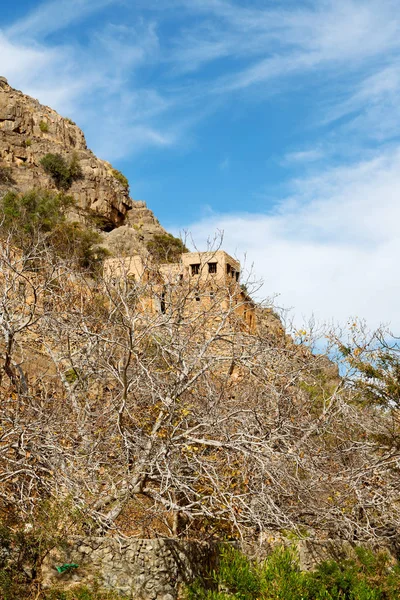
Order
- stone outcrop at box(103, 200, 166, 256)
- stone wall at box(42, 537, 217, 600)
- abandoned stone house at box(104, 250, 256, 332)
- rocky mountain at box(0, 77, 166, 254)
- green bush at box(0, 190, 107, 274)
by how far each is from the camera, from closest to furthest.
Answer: stone wall at box(42, 537, 217, 600)
abandoned stone house at box(104, 250, 256, 332)
green bush at box(0, 190, 107, 274)
stone outcrop at box(103, 200, 166, 256)
rocky mountain at box(0, 77, 166, 254)

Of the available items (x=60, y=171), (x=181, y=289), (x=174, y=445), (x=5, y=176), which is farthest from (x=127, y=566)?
(x=60, y=171)

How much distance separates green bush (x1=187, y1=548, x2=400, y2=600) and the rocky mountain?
Answer: 36.3m

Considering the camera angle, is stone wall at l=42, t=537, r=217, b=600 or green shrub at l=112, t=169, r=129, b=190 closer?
stone wall at l=42, t=537, r=217, b=600

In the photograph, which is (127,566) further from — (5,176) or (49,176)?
(49,176)

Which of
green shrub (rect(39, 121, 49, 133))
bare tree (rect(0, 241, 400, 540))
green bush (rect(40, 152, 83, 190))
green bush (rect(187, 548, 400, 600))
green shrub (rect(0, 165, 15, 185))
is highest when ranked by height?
green shrub (rect(39, 121, 49, 133))

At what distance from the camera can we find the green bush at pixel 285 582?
26.1ft

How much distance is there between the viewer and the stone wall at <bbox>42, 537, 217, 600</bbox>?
8289 mm

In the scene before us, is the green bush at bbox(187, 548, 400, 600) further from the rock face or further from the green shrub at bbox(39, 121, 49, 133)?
the green shrub at bbox(39, 121, 49, 133)

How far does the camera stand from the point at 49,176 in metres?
51.0

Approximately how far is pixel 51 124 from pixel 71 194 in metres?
10.8

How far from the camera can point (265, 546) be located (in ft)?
33.0

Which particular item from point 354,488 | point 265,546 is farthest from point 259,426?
point 354,488

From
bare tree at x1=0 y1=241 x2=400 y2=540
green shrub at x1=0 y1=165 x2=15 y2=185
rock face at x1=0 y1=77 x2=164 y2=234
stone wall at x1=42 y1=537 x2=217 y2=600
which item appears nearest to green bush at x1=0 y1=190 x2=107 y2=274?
rock face at x1=0 y1=77 x2=164 y2=234

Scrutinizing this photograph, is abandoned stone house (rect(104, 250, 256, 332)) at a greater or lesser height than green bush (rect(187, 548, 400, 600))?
greater
